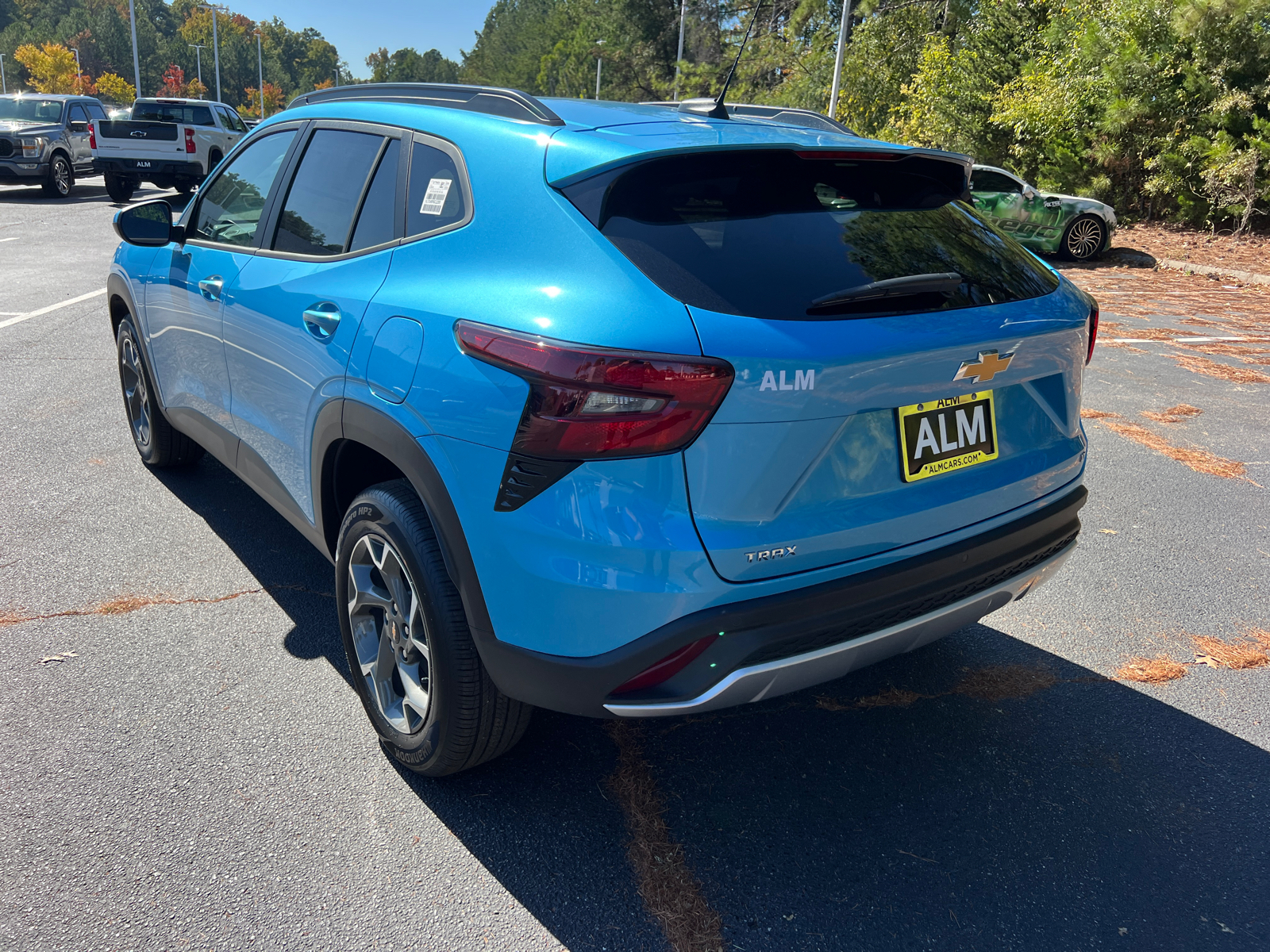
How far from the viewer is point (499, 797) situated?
8.57ft

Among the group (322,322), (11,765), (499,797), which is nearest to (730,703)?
(499,797)

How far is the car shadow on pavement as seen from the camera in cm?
223

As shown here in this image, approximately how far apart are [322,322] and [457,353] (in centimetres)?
75

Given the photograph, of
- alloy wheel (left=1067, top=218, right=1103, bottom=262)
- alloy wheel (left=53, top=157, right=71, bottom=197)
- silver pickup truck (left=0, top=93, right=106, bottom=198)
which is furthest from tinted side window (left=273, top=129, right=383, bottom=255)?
alloy wheel (left=53, top=157, right=71, bottom=197)

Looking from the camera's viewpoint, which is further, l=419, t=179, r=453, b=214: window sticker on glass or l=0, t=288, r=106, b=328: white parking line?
l=0, t=288, r=106, b=328: white parking line

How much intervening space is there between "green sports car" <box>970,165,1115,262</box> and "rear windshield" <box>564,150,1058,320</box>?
1346 centimetres

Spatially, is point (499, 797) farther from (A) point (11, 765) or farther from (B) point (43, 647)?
(B) point (43, 647)

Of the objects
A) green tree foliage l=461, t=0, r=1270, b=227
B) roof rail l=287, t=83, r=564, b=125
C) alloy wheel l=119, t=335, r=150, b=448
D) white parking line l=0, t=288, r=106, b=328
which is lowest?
white parking line l=0, t=288, r=106, b=328

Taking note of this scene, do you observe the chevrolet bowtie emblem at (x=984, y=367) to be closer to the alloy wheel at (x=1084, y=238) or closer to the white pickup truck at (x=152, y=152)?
the alloy wheel at (x=1084, y=238)

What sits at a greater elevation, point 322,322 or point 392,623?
point 322,322

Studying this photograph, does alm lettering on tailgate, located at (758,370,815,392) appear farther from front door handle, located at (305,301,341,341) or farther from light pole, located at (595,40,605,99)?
light pole, located at (595,40,605,99)

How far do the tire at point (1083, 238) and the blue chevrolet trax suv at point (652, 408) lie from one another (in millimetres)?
14617

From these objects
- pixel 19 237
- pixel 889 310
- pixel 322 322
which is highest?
pixel 889 310

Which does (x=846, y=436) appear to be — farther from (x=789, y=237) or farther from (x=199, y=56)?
(x=199, y=56)
